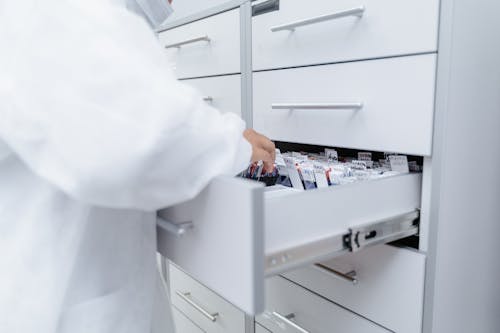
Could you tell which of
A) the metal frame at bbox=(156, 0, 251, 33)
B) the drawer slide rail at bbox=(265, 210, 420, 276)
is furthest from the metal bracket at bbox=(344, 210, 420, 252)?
the metal frame at bbox=(156, 0, 251, 33)

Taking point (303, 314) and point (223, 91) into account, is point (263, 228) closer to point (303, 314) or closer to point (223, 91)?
point (303, 314)

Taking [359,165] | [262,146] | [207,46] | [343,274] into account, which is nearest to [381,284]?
[343,274]

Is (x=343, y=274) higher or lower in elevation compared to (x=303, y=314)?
higher

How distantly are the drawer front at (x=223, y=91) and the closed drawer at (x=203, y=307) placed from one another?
1.54 ft

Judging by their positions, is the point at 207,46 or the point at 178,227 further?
the point at 207,46

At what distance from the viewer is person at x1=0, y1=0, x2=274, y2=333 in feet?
1.22

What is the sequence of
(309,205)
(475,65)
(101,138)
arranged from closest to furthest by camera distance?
(101,138), (309,205), (475,65)

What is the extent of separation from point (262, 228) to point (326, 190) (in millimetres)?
137

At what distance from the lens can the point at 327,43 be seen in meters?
0.71

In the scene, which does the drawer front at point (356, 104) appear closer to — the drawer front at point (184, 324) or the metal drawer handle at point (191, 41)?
the metal drawer handle at point (191, 41)

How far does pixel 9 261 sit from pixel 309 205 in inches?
13.9

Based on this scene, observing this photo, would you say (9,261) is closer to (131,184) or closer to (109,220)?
(109,220)

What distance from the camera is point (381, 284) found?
687 millimetres

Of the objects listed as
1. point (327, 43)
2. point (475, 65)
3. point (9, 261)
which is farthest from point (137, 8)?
point (475, 65)
